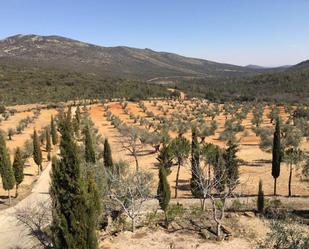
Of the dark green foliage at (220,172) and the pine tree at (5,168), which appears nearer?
the dark green foliage at (220,172)

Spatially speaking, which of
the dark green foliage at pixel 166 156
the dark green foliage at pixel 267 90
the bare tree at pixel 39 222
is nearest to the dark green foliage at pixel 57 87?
the dark green foliage at pixel 267 90

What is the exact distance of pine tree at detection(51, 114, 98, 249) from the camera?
1603cm

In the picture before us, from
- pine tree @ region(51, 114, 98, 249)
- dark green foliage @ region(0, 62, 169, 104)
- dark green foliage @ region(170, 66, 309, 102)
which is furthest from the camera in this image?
dark green foliage @ region(170, 66, 309, 102)

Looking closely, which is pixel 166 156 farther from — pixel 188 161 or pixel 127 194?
pixel 127 194

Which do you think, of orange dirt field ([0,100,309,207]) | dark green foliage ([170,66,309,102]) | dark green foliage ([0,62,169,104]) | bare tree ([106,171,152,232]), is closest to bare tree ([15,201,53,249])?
bare tree ([106,171,152,232])

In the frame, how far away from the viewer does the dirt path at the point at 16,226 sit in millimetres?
25406

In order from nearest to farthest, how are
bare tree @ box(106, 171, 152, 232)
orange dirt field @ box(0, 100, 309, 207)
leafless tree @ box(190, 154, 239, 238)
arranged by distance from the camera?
leafless tree @ box(190, 154, 239, 238), bare tree @ box(106, 171, 152, 232), orange dirt field @ box(0, 100, 309, 207)

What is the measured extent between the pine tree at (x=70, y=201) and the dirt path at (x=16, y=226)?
9690 mm

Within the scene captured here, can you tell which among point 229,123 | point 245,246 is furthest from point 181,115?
point 245,246

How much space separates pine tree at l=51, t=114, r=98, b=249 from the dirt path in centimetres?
969

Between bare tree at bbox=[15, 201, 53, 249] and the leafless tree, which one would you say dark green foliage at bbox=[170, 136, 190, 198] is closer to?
the leafless tree

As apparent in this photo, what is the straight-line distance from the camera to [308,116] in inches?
2852

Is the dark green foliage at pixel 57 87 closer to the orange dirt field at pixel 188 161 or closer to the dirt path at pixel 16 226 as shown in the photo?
the orange dirt field at pixel 188 161

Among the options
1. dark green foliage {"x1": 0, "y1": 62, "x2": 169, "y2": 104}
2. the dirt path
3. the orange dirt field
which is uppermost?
dark green foliage {"x1": 0, "y1": 62, "x2": 169, "y2": 104}
